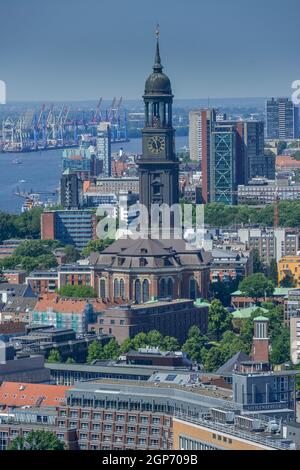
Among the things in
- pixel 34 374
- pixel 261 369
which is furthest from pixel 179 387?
pixel 34 374

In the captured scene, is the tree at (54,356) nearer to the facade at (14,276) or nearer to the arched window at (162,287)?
the arched window at (162,287)

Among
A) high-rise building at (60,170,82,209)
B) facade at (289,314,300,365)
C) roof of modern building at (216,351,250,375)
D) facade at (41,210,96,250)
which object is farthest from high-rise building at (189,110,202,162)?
roof of modern building at (216,351,250,375)

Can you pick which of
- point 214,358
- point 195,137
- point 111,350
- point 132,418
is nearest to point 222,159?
point 195,137

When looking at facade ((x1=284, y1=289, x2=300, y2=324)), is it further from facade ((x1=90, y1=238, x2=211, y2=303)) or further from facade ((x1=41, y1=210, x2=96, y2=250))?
facade ((x1=41, y1=210, x2=96, y2=250))

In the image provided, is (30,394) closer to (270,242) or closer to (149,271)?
(149,271)

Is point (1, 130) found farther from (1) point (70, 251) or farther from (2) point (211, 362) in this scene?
(2) point (211, 362)
